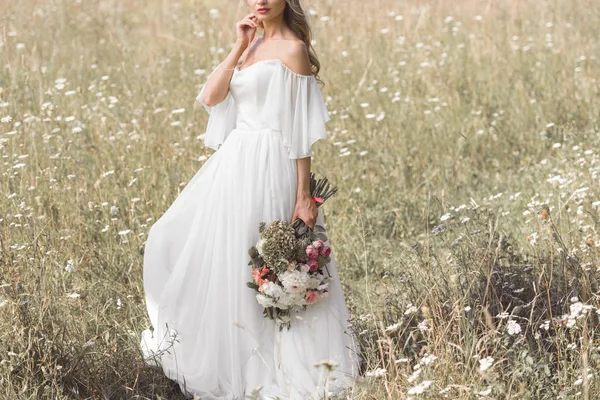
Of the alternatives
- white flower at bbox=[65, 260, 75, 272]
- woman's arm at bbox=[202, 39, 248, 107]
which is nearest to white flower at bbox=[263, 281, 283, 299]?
woman's arm at bbox=[202, 39, 248, 107]

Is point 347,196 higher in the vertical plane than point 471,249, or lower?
lower

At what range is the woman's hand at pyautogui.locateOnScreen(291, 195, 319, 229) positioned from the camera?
12.9ft

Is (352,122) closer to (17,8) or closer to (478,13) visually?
(478,13)

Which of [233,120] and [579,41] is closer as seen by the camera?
[233,120]

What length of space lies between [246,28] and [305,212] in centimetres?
84

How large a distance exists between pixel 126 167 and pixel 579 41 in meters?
4.79

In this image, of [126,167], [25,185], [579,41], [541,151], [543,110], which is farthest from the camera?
[579,41]

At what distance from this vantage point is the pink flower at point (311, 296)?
390 centimetres

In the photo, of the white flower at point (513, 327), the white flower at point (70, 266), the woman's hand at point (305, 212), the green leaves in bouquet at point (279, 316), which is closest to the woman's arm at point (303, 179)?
the woman's hand at point (305, 212)

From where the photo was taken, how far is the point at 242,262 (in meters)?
3.97

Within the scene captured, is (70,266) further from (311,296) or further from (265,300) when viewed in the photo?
(311,296)

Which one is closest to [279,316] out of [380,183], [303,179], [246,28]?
[303,179]

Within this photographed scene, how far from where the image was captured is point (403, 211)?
6.40m

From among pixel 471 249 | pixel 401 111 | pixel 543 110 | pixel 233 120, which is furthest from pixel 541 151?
pixel 233 120
